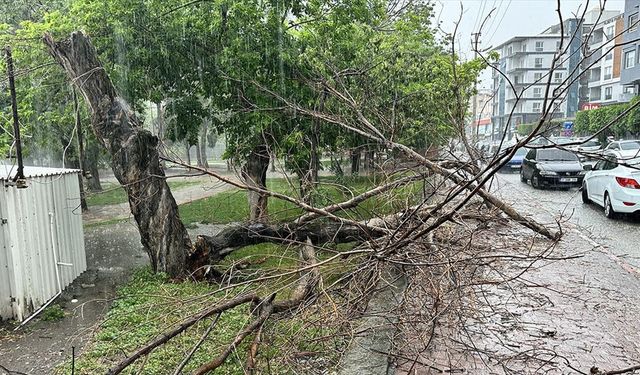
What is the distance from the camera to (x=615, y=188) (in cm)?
1189

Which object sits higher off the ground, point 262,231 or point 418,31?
point 418,31

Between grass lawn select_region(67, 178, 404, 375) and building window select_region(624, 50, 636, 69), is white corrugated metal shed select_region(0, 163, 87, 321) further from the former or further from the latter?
building window select_region(624, 50, 636, 69)

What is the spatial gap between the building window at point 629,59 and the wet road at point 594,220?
23973mm

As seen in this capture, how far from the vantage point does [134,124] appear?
27.1 feet

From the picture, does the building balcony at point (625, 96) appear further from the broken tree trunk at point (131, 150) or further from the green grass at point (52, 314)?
the green grass at point (52, 314)

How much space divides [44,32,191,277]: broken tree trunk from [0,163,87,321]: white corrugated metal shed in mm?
1127

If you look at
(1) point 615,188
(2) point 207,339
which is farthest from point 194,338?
(1) point 615,188

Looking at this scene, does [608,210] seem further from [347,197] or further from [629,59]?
[629,59]

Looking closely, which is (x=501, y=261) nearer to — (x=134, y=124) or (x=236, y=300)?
(x=236, y=300)

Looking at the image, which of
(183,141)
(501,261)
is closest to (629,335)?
(501,261)

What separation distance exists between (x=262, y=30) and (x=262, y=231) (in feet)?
15.0

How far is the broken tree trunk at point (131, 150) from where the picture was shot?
8.08 m

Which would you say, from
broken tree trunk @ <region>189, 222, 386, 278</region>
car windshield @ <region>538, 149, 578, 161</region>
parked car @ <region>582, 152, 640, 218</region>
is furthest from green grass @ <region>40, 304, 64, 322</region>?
car windshield @ <region>538, 149, 578, 161</region>

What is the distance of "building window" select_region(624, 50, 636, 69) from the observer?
3435 centimetres
